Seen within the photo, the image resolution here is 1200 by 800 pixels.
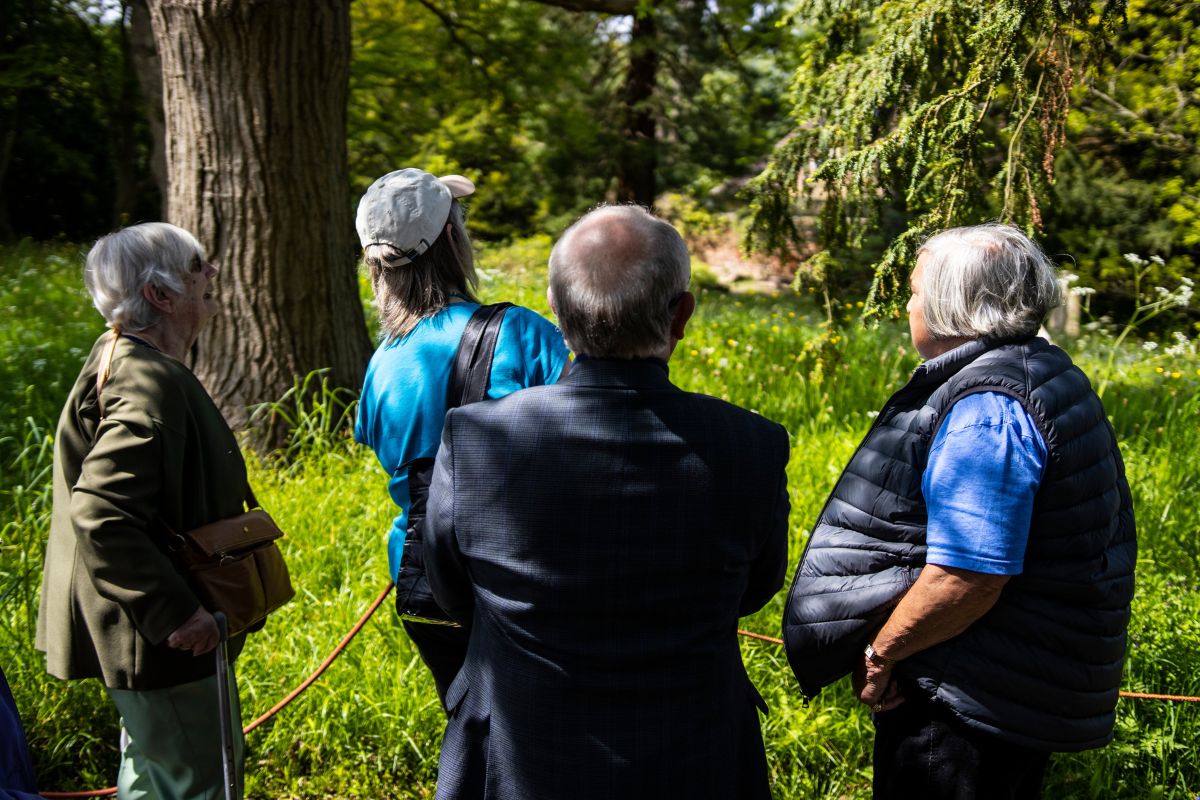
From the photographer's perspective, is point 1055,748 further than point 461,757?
Yes

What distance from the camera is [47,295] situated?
330 inches

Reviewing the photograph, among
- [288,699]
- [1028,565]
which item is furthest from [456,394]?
[288,699]

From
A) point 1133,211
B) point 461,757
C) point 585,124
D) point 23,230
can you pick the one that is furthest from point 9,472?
point 23,230

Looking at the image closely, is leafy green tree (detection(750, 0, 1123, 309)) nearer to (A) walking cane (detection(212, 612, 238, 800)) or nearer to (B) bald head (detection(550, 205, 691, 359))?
(B) bald head (detection(550, 205, 691, 359))

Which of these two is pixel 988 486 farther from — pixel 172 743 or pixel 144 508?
pixel 172 743

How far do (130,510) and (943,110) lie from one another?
132 inches

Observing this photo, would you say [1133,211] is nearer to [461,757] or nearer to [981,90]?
[981,90]

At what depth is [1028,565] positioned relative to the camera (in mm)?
1882

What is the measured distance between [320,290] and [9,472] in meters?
1.78

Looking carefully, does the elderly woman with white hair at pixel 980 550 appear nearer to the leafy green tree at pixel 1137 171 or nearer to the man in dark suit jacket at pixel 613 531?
the man in dark suit jacket at pixel 613 531

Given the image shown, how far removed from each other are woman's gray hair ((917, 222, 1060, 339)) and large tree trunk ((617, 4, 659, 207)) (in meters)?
13.1

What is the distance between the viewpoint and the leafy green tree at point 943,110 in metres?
3.64

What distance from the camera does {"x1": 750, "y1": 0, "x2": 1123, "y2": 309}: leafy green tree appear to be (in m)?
3.64

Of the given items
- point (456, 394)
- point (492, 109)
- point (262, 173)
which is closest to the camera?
point (456, 394)
